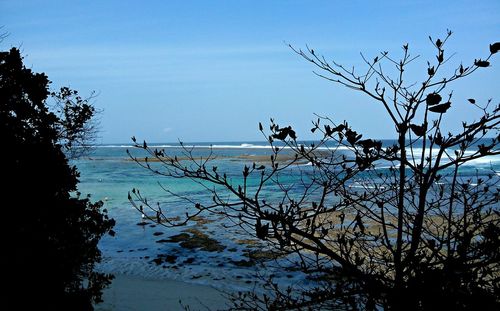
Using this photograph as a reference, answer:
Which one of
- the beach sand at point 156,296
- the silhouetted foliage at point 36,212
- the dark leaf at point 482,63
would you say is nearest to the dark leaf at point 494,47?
the dark leaf at point 482,63

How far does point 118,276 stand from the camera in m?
11.9

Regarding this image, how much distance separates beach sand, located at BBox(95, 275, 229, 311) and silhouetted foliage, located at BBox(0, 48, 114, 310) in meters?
2.71

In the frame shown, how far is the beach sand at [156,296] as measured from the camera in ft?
30.7

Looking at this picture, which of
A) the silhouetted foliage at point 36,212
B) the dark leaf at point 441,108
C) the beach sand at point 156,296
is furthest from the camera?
the beach sand at point 156,296

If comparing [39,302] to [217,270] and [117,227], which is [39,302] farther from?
[117,227]

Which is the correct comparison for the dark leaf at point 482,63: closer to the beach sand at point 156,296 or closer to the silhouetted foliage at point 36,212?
the silhouetted foliage at point 36,212

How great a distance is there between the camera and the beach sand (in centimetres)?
935

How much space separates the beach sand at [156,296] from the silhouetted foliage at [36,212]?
2.71m

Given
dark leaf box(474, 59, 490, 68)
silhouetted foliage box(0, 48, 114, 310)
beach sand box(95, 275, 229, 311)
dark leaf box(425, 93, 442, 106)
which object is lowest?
beach sand box(95, 275, 229, 311)

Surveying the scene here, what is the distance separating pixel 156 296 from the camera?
10.1 meters

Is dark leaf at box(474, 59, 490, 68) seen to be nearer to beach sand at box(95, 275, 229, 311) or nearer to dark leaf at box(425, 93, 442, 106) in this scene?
dark leaf at box(425, 93, 442, 106)

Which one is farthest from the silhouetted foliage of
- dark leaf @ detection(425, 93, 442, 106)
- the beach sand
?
dark leaf @ detection(425, 93, 442, 106)

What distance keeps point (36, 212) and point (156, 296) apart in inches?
193

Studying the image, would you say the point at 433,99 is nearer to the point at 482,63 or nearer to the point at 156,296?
the point at 482,63
